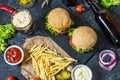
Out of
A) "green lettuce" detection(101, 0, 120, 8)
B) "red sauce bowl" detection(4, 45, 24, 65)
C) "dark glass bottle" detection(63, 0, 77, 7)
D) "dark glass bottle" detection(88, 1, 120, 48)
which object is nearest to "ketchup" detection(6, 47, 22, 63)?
"red sauce bowl" detection(4, 45, 24, 65)

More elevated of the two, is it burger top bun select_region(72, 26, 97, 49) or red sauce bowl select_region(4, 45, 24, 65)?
burger top bun select_region(72, 26, 97, 49)

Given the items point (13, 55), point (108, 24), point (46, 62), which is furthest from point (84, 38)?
point (13, 55)

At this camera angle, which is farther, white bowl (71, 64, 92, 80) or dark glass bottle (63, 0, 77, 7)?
dark glass bottle (63, 0, 77, 7)

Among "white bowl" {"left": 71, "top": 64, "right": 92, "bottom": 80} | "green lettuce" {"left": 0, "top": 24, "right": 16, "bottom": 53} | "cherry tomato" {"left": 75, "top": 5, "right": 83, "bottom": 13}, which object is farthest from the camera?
"cherry tomato" {"left": 75, "top": 5, "right": 83, "bottom": 13}

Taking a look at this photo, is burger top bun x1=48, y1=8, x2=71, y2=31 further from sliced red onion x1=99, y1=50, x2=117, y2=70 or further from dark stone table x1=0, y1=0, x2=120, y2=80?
sliced red onion x1=99, y1=50, x2=117, y2=70

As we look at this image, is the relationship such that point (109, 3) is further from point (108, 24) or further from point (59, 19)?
point (59, 19)

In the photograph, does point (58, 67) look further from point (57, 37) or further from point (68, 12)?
point (68, 12)

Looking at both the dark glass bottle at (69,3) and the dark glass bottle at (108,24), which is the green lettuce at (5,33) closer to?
the dark glass bottle at (69,3)
